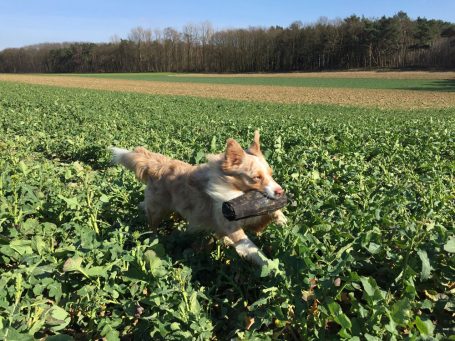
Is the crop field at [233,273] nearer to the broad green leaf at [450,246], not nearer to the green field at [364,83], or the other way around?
the broad green leaf at [450,246]

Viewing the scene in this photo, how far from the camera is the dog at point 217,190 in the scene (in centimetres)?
377

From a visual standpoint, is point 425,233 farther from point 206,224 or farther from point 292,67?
point 292,67

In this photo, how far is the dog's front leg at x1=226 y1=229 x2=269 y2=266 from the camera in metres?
3.48

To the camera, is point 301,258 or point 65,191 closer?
point 301,258

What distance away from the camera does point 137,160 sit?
16.3 feet

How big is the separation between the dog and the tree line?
93.5m

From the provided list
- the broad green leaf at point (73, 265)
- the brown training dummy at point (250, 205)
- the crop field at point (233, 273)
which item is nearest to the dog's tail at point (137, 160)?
the crop field at point (233, 273)

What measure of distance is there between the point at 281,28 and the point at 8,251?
121m

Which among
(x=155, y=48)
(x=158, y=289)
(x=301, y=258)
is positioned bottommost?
(x=158, y=289)

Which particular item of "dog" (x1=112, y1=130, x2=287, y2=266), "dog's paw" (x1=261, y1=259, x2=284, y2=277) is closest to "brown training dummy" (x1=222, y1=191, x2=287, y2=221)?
"dog" (x1=112, y1=130, x2=287, y2=266)

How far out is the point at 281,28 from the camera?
376 ft

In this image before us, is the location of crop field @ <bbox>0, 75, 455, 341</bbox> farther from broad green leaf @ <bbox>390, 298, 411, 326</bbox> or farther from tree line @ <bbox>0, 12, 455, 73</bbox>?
tree line @ <bbox>0, 12, 455, 73</bbox>

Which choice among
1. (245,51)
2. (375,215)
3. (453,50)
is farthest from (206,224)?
(245,51)

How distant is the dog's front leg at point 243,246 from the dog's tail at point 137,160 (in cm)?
167
